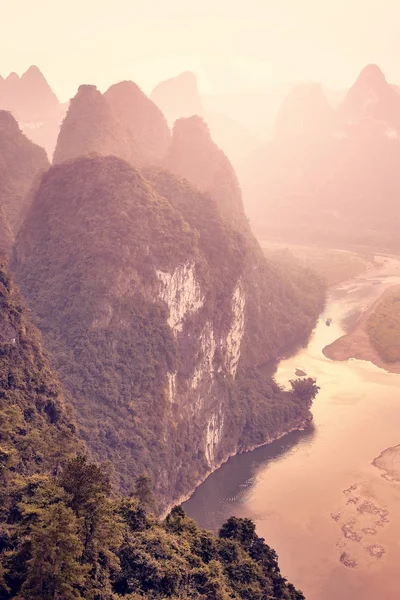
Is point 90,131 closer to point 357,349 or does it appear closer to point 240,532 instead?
point 357,349

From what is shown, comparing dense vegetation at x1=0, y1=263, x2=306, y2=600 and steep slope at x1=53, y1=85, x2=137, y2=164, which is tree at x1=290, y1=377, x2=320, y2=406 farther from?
steep slope at x1=53, y1=85, x2=137, y2=164

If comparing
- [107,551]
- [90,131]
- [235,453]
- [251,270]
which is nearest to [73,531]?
[107,551]

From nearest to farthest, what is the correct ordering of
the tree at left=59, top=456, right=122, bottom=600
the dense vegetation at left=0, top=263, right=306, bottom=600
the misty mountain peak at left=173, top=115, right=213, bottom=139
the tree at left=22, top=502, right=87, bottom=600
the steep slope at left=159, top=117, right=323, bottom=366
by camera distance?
the tree at left=22, top=502, right=87, bottom=600 < the dense vegetation at left=0, top=263, right=306, bottom=600 < the tree at left=59, top=456, right=122, bottom=600 < the steep slope at left=159, top=117, right=323, bottom=366 < the misty mountain peak at left=173, top=115, right=213, bottom=139

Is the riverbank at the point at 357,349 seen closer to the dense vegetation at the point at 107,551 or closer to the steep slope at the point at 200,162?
the steep slope at the point at 200,162

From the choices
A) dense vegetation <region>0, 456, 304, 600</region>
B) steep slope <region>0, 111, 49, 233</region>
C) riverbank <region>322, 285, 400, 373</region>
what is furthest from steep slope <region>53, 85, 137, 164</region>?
dense vegetation <region>0, 456, 304, 600</region>

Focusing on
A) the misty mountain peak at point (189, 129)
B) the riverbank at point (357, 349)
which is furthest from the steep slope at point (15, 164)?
the riverbank at point (357, 349)

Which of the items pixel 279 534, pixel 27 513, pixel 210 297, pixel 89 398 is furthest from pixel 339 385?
pixel 27 513
